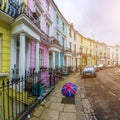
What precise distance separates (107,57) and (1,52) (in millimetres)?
64220

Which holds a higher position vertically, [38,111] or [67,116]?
[38,111]

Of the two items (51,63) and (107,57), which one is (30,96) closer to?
(51,63)

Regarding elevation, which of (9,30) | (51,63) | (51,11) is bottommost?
(51,63)

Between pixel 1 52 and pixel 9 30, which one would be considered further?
pixel 9 30

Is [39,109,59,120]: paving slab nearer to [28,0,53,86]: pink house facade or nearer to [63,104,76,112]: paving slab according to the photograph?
[63,104,76,112]: paving slab

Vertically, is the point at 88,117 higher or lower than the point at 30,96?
lower

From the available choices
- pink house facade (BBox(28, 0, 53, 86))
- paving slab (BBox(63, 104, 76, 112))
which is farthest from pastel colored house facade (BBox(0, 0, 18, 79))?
paving slab (BBox(63, 104, 76, 112))

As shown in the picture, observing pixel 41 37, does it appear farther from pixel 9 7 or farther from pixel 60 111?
pixel 60 111

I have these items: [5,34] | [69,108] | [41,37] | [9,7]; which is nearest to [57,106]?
[69,108]

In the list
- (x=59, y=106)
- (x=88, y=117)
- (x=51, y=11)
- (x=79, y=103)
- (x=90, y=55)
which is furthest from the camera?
(x=90, y=55)

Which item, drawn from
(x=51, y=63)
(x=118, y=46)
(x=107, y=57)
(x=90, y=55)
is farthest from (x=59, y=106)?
(x=118, y=46)

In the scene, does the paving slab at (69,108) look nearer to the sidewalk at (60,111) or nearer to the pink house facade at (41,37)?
the sidewalk at (60,111)

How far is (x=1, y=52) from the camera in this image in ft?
25.2

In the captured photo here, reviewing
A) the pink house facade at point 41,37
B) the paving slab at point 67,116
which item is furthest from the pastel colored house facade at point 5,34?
the paving slab at point 67,116
